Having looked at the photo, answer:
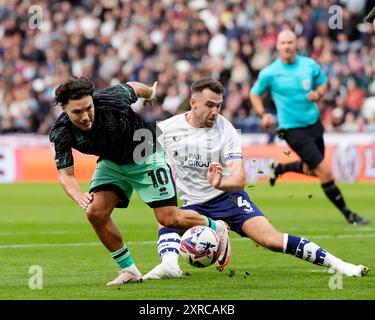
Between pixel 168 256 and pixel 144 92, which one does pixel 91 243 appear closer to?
pixel 168 256

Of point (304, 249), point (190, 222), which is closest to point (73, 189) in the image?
point (190, 222)

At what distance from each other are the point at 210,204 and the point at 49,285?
1.83m

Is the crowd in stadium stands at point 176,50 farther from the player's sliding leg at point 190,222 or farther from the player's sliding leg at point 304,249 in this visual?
the player's sliding leg at point 304,249

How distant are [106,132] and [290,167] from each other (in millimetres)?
6919

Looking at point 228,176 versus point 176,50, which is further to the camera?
point 176,50

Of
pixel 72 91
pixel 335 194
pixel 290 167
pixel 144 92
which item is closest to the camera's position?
pixel 72 91

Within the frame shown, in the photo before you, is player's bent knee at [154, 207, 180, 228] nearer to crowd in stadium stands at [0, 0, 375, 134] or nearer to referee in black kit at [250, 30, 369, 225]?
referee in black kit at [250, 30, 369, 225]

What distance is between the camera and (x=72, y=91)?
8547 mm

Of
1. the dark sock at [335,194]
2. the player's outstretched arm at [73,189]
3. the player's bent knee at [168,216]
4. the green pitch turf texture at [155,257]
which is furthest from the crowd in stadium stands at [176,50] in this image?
the player's outstretched arm at [73,189]

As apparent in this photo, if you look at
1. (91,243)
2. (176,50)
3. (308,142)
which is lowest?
(91,243)

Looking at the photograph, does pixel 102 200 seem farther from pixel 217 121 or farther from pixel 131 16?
pixel 131 16

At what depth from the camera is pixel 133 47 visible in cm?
2797

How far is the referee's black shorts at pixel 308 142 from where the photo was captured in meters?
14.5
